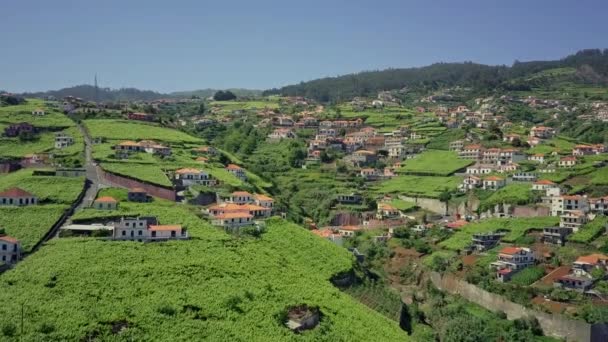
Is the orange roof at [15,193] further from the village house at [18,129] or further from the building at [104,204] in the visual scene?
the village house at [18,129]

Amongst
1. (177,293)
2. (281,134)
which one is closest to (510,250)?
(177,293)

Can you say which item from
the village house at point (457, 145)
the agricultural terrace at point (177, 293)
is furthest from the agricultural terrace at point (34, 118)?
the village house at point (457, 145)

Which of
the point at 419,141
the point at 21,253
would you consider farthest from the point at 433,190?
the point at 21,253

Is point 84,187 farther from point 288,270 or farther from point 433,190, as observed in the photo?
point 433,190

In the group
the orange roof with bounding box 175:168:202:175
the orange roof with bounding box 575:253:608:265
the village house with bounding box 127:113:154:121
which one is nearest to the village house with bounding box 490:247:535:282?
the orange roof with bounding box 575:253:608:265

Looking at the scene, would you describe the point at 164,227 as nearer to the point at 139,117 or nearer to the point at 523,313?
the point at 523,313
